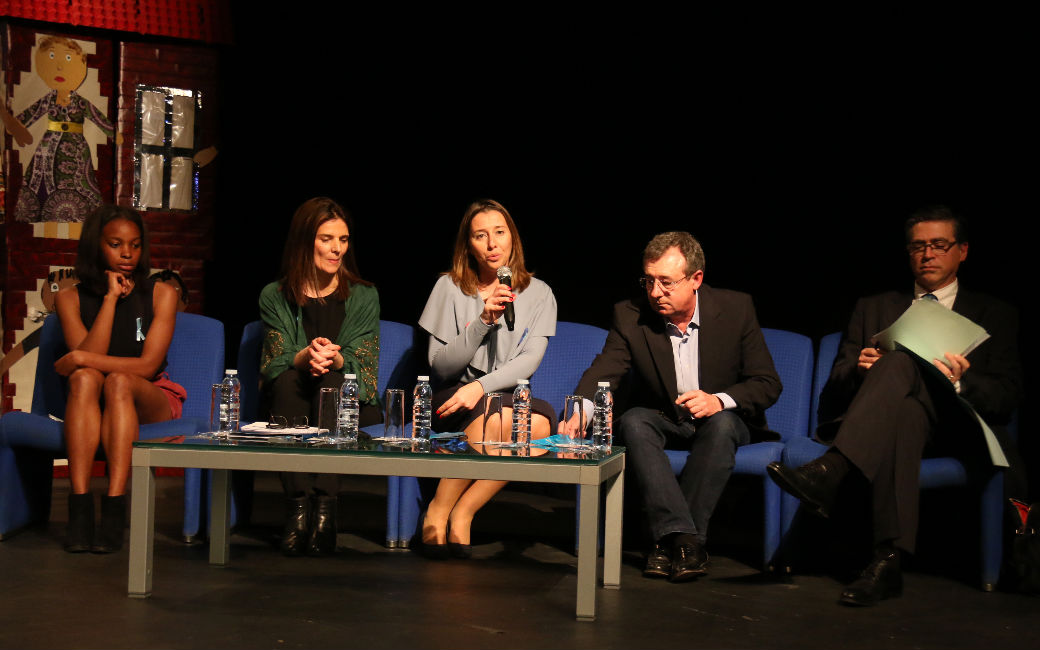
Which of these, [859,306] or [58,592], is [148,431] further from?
[859,306]

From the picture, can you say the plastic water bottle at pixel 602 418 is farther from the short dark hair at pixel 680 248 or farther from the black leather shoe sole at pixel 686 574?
the short dark hair at pixel 680 248

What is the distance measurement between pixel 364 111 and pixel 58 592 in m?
3.10

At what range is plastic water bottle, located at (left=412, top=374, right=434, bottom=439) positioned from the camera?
322 cm

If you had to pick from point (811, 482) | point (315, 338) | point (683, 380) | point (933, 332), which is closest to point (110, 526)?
point (315, 338)

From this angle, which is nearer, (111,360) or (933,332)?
(933,332)

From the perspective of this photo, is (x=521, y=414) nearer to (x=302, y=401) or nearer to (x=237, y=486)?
(x=302, y=401)

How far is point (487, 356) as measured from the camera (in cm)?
395

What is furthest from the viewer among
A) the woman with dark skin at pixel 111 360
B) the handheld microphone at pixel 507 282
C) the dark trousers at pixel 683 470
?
the woman with dark skin at pixel 111 360

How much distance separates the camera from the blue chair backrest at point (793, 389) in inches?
155

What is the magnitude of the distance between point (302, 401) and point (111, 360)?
68 centimetres

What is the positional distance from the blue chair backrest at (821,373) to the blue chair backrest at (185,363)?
2139mm

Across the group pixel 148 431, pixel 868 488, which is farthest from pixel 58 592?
pixel 868 488

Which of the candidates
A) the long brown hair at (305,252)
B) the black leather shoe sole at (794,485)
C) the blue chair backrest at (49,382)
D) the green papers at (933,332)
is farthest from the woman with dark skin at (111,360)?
the green papers at (933,332)

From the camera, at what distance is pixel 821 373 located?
3977mm
